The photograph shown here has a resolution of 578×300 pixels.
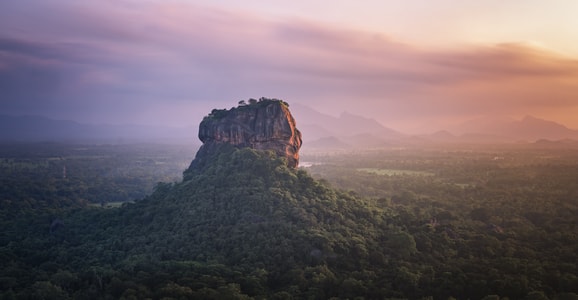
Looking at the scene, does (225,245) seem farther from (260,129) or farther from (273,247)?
(260,129)

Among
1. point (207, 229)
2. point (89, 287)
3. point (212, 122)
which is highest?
point (212, 122)

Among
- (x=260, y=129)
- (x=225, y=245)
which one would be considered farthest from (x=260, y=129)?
(x=225, y=245)

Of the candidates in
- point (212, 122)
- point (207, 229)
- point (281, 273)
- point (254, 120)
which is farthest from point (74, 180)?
point (281, 273)

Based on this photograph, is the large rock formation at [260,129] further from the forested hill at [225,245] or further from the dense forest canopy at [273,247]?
the forested hill at [225,245]

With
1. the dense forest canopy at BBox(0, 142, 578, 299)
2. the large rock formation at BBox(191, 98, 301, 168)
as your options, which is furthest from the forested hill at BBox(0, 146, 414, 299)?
the large rock formation at BBox(191, 98, 301, 168)

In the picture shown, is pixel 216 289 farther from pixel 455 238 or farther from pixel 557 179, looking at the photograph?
pixel 557 179

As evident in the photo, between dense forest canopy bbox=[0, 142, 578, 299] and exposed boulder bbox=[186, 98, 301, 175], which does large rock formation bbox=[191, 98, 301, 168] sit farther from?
dense forest canopy bbox=[0, 142, 578, 299]

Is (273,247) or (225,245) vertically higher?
(273,247)

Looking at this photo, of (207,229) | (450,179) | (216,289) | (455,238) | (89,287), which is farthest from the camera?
(450,179)
